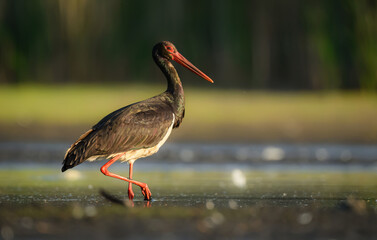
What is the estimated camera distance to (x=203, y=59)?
21938 millimetres

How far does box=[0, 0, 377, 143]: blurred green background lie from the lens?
1655 cm

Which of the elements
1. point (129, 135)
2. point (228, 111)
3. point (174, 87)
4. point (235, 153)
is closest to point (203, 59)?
point (228, 111)

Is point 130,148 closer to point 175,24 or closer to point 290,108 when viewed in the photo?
point 290,108

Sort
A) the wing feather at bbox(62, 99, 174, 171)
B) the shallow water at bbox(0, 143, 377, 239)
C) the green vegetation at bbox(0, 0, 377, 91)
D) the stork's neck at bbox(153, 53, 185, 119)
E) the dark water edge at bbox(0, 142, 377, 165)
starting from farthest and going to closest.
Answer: the green vegetation at bbox(0, 0, 377, 91)
the dark water edge at bbox(0, 142, 377, 165)
the stork's neck at bbox(153, 53, 185, 119)
the wing feather at bbox(62, 99, 174, 171)
the shallow water at bbox(0, 143, 377, 239)

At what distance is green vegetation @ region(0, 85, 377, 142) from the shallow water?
4.02 feet

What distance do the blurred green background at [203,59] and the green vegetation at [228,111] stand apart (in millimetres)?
38

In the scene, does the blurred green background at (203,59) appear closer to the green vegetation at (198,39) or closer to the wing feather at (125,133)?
the green vegetation at (198,39)

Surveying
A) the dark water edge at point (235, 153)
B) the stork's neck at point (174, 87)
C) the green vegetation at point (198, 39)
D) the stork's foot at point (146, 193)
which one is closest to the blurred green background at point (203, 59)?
the green vegetation at point (198, 39)

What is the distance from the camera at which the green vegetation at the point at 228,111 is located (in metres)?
14.2

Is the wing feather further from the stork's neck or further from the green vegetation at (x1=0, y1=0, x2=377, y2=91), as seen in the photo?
the green vegetation at (x1=0, y1=0, x2=377, y2=91)

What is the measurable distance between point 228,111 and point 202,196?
892 cm

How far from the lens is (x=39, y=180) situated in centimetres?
915

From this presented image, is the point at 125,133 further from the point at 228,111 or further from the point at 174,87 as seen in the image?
the point at 228,111

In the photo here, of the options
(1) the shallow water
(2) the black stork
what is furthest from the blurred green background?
(2) the black stork
